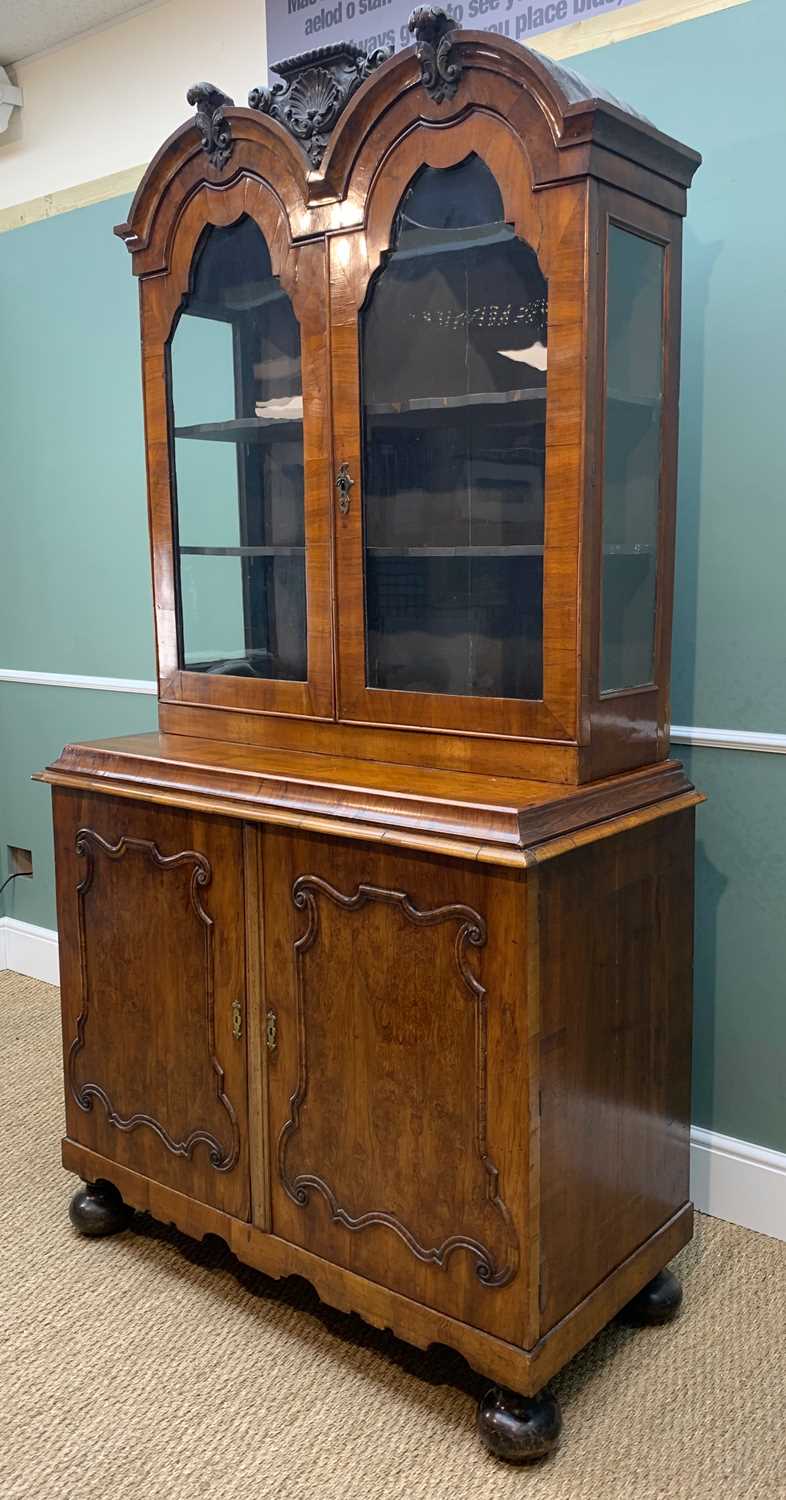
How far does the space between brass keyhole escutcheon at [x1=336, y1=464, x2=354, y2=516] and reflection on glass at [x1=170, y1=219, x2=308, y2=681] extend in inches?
4.0

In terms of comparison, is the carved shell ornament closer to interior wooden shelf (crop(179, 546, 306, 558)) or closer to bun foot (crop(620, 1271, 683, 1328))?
interior wooden shelf (crop(179, 546, 306, 558))

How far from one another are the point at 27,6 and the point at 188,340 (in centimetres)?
130

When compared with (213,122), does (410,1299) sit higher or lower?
lower

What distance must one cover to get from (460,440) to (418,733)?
0.42 meters

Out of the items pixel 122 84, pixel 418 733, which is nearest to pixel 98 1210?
pixel 418 733

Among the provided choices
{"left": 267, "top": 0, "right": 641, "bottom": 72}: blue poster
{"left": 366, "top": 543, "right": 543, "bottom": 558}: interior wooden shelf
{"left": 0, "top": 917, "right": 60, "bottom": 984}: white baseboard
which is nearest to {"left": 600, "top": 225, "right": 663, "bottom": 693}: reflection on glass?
{"left": 366, "top": 543, "right": 543, "bottom": 558}: interior wooden shelf

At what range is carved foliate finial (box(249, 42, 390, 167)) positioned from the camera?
5.58 feet

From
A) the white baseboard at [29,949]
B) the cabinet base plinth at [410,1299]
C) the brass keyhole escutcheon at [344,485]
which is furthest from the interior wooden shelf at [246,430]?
the white baseboard at [29,949]

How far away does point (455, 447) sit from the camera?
169 cm

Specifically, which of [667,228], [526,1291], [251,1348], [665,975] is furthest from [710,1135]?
[667,228]

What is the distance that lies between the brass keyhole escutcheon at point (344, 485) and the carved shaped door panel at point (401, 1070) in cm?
50

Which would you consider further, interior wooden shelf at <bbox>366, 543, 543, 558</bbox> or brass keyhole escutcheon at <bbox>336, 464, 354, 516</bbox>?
Result: brass keyhole escutcheon at <bbox>336, 464, 354, 516</bbox>

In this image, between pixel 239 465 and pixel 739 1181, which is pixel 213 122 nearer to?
pixel 239 465

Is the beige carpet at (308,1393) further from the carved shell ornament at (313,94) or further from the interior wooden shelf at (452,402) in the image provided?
the carved shell ornament at (313,94)
